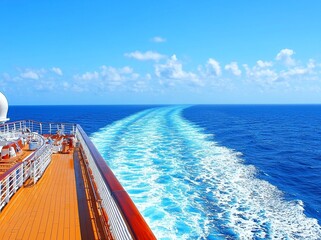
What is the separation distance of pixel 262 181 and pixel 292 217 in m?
3.55

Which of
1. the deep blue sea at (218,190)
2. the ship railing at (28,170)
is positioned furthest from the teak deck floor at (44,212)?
the deep blue sea at (218,190)

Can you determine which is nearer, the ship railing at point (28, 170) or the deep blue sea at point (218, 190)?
the ship railing at point (28, 170)

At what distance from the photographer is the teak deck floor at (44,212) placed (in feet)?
12.1

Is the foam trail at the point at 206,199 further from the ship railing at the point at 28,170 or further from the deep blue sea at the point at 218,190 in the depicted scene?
the ship railing at the point at 28,170

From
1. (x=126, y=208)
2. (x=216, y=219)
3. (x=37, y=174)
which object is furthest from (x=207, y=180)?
(x=126, y=208)

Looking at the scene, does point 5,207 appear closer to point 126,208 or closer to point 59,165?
point 59,165

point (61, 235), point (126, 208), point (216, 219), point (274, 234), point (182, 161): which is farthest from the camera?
point (182, 161)

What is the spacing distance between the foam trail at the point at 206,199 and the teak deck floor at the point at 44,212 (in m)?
2.45

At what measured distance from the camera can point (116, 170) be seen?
1125 centimetres

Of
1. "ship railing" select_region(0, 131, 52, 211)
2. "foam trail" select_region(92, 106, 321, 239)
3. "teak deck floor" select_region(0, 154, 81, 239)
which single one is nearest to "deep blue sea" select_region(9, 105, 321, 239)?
"foam trail" select_region(92, 106, 321, 239)

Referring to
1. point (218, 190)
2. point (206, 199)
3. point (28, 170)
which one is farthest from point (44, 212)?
point (218, 190)

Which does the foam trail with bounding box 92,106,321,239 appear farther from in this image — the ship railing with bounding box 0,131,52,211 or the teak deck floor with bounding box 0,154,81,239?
the ship railing with bounding box 0,131,52,211

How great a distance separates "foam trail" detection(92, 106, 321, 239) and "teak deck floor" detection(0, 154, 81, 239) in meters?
2.45

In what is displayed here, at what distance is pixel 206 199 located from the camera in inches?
342
